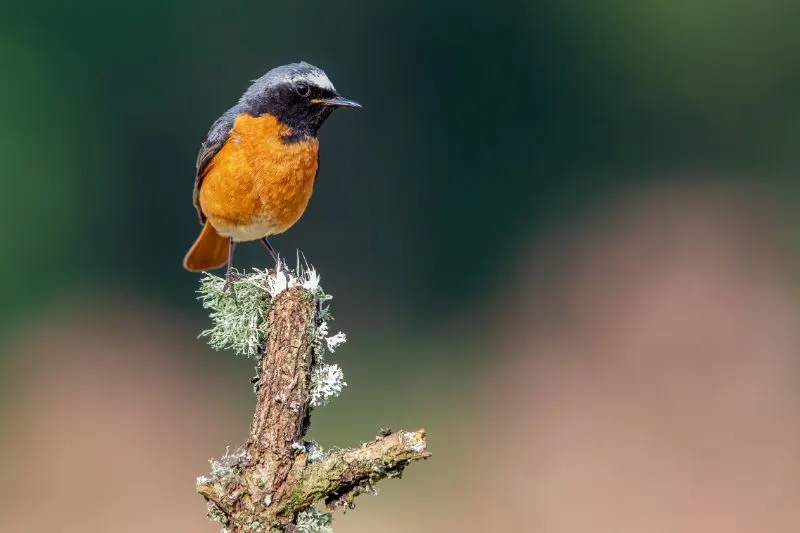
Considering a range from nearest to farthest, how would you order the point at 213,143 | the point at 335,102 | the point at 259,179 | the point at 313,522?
the point at 313,522 → the point at 259,179 → the point at 335,102 → the point at 213,143

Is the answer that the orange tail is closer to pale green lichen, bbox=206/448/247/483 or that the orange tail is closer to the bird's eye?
the bird's eye

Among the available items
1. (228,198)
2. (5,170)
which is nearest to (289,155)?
(228,198)

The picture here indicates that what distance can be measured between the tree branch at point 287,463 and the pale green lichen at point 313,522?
0.16 meters

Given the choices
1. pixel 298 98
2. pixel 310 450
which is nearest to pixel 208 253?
pixel 298 98

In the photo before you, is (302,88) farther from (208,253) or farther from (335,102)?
(208,253)

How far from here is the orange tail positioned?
536 centimetres

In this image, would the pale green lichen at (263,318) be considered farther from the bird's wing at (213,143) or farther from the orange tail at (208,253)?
the orange tail at (208,253)

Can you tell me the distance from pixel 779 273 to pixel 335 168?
4963 mm

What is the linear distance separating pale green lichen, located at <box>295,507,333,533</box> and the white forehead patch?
2173 millimetres

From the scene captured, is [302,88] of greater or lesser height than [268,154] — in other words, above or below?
above

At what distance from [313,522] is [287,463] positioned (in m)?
0.26

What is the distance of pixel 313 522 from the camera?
2.99m

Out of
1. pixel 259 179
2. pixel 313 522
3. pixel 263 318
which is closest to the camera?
pixel 313 522

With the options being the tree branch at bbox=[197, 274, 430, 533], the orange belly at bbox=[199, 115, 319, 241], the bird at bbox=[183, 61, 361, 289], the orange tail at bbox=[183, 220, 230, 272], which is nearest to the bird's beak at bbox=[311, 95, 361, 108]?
the bird at bbox=[183, 61, 361, 289]
